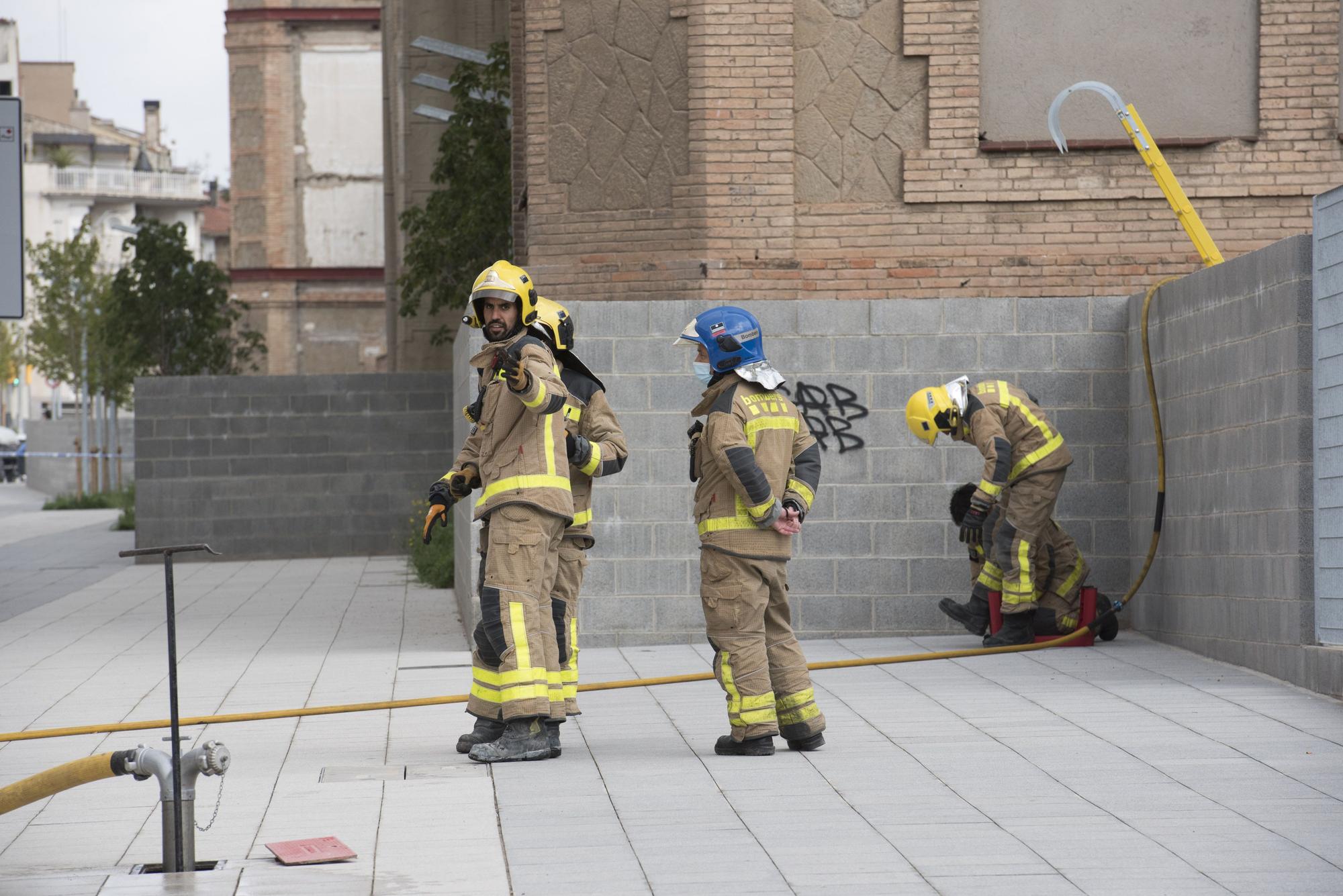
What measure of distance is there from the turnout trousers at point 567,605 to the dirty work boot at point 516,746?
53cm

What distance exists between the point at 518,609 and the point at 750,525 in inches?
41.4

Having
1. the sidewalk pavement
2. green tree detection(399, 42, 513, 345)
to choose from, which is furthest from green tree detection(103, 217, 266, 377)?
the sidewalk pavement

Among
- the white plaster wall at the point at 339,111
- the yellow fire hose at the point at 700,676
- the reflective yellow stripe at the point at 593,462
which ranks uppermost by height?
the white plaster wall at the point at 339,111

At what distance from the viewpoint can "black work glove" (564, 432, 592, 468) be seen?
7.23 meters

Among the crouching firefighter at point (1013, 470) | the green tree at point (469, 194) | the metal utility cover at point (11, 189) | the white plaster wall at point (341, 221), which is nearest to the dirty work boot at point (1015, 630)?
the crouching firefighter at point (1013, 470)

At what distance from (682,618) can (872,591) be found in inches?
51.2

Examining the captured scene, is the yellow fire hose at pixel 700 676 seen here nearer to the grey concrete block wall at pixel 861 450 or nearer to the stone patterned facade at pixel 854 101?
the grey concrete block wall at pixel 861 450

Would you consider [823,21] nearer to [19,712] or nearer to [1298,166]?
[1298,166]

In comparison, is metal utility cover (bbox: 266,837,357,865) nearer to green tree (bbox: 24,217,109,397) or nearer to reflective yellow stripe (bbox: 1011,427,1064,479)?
reflective yellow stripe (bbox: 1011,427,1064,479)

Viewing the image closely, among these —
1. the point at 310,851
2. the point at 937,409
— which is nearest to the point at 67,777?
the point at 310,851

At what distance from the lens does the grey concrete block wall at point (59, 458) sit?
133ft

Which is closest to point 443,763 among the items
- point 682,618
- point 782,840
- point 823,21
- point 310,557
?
point 782,840

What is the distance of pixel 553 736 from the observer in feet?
23.4

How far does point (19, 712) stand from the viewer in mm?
8641
